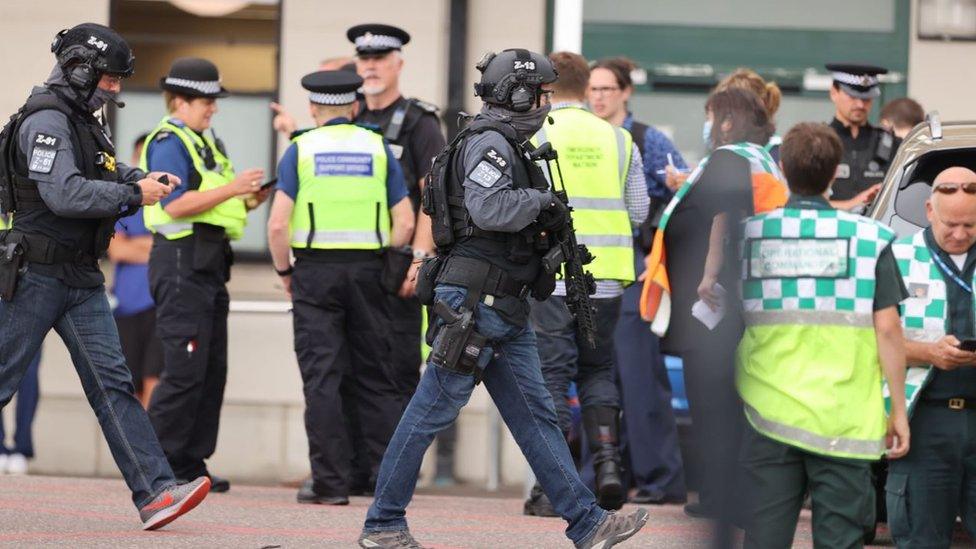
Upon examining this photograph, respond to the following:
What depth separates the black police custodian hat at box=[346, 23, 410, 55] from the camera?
33.7 ft

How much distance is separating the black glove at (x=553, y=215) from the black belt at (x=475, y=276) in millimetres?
240

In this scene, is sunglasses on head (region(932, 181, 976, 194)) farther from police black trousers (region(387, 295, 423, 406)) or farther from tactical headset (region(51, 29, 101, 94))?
police black trousers (region(387, 295, 423, 406))

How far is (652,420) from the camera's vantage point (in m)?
10.6


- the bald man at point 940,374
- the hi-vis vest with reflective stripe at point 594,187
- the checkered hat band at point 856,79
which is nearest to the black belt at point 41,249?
the hi-vis vest with reflective stripe at point 594,187

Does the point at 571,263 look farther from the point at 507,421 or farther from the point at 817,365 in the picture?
the point at 817,365

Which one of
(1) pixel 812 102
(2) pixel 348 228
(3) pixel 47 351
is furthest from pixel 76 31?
(1) pixel 812 102

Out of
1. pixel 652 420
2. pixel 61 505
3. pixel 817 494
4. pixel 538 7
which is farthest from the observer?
pixel 538 7

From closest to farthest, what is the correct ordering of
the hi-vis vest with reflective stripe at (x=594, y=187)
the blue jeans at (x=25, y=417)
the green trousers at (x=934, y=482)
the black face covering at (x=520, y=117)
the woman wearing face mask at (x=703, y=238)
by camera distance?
1. the woman wearing face mask at (x=703, y=238)
2. the green trousers at (x=934, y=482)
3. the black face covering at (x=520, y=117)
4. the hi-vis vest with reflective stripe at (x=594, y=187)
5. the blue jeans at (x=25, y=417)

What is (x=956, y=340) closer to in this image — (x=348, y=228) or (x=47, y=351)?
(x=348, y=228)

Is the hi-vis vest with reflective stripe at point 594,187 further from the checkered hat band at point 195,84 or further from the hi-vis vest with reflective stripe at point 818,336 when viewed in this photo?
the hi-vis vest with reflective stripe at point 818,336

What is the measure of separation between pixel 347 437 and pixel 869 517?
407 cm

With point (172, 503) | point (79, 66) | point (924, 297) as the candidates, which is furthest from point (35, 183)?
point (924, 297)

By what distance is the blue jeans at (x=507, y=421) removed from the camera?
7180 mm

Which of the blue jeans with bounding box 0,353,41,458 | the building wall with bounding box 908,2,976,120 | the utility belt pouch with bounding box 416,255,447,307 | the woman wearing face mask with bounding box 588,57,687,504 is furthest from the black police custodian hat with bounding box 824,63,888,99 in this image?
the blue jeans with bounding box 0,353,41,458
